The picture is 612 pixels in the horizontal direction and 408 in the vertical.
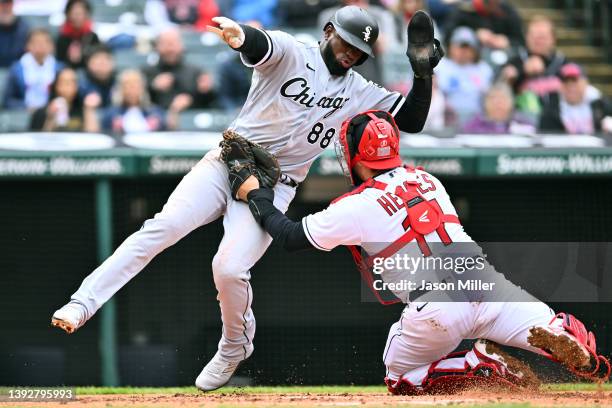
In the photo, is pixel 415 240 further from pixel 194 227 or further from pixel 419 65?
pixel 194 227

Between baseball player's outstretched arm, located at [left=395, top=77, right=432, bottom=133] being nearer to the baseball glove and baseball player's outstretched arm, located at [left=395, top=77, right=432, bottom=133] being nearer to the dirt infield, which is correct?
the baseball glove

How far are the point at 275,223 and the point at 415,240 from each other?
709 mm

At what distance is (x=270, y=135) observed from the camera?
617 centimetres

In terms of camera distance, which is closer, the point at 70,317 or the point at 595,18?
the point at 70,317

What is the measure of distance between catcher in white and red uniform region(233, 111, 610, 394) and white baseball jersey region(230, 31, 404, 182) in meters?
0.26

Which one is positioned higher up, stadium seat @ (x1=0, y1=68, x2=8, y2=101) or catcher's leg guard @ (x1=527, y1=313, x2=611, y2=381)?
stadium seat @ (x1=0, y1=68, x2=8, y2=101)

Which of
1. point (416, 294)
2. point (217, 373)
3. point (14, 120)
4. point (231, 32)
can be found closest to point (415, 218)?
point (416, 294)

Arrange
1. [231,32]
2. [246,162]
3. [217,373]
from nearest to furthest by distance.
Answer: [231,32] < [246,162] < [217,373]

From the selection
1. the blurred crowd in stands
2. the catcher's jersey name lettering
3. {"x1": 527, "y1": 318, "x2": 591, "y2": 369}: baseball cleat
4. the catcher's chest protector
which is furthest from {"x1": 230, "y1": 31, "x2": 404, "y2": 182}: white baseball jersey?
the blurred crowd in stands

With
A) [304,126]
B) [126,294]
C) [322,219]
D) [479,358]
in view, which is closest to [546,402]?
[479,358]

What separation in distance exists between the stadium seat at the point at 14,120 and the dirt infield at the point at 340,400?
358 cm

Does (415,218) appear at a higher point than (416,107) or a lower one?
lower

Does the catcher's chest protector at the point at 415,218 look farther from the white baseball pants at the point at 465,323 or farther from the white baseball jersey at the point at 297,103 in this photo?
the white baseball jersey at the point at 297,103

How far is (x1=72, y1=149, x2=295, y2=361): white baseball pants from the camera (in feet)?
19.6
